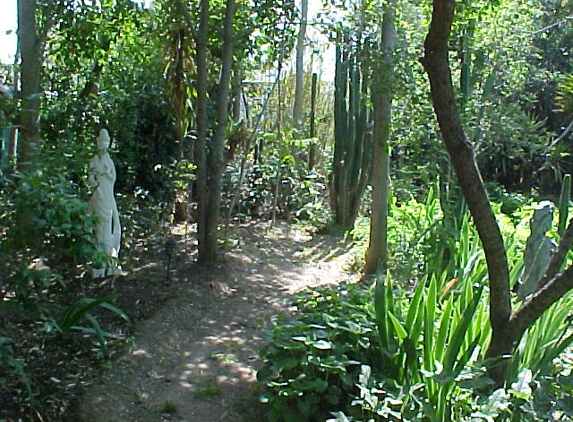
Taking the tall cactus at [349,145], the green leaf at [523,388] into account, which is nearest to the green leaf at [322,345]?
the green leaf at [523,388]

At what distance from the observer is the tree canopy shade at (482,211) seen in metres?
Answer: 3.14

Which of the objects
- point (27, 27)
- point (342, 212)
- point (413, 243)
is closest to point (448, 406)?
point (413, 243)

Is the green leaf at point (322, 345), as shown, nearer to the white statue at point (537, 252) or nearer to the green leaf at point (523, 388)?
the green leaf at point (523, 388)

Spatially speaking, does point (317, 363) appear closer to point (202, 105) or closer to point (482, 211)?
point (482, 211)

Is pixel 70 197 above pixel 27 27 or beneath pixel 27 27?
beneath

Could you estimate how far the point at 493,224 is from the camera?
331 centimetres

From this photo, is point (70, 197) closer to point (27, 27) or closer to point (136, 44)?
point (27, 27)

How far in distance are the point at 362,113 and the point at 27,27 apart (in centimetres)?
573

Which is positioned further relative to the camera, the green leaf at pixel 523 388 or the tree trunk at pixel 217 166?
the tree trunk at pixel 217 166

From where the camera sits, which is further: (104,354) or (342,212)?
(342,212)

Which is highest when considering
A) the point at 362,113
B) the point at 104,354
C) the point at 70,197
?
the point at 362,113

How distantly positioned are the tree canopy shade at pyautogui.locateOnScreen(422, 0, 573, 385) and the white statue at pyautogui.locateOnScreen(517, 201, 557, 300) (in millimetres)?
1359

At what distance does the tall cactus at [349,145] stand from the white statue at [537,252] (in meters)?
5.93

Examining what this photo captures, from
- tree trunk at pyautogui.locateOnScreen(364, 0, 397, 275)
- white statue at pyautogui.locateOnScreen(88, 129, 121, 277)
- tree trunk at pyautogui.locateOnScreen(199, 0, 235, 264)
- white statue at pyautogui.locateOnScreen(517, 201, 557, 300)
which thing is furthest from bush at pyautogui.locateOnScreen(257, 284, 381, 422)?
tree trunk at pyautogui.locateOnScreen(364, 0, 397, 275)
